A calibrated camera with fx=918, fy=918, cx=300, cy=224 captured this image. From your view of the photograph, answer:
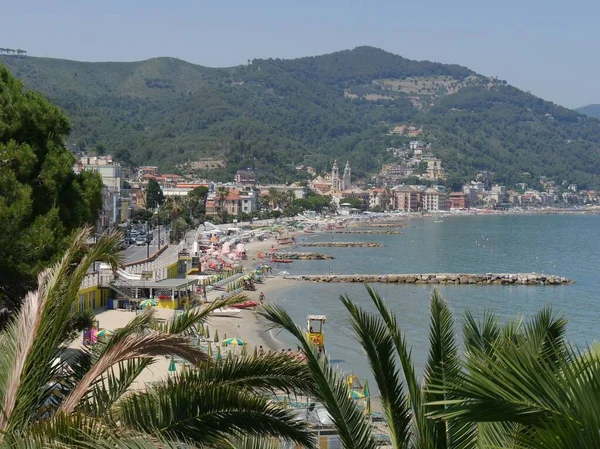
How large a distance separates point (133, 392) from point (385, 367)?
145 cm

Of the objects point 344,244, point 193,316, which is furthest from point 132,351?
point 344,244

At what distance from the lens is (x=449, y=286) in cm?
5016

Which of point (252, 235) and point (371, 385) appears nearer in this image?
point (371, 385)

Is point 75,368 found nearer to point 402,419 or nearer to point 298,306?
point 402,419

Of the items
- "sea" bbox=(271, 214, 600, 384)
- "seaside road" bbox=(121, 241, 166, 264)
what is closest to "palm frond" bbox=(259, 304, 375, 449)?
"sea" bbox=(271, 214, 600, 384)

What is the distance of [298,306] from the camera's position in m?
39.0

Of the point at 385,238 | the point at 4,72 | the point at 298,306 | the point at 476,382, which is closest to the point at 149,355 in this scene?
→ the point at 476,382

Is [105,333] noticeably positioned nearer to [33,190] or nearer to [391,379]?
[33,190]

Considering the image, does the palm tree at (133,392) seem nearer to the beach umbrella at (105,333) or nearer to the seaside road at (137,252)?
the beach umbrella at (105,333)

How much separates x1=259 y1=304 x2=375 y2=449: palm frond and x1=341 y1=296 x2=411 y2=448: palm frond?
168mm

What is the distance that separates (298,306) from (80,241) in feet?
109

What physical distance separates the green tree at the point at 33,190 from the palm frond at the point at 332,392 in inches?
186

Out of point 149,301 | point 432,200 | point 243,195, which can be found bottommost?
point 432,200

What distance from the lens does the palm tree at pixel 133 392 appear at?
4.77m
